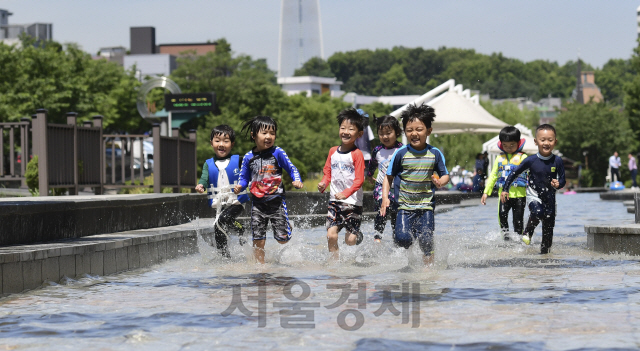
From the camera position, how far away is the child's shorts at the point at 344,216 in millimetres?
8641

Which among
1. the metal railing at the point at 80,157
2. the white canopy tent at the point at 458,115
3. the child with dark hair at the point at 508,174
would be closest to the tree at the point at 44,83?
the white canopy tent at the point at 458,115

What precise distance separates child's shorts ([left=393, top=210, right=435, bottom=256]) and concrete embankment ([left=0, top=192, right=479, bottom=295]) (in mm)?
2724

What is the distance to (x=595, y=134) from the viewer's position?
65.2 metres

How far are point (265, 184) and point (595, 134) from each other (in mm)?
60793

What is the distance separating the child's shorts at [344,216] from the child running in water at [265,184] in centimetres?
47

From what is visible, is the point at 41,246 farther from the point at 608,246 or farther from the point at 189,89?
the point at 189,89

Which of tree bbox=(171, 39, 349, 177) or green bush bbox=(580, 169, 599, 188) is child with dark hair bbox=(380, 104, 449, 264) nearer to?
tree bbox=(171, 39, 349, 177)

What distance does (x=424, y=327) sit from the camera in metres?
4.76

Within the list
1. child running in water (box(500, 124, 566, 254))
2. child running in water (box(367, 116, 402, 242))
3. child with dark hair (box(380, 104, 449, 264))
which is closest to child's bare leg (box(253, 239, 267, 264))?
child with dark hair (box(380, 104, 449, 264))

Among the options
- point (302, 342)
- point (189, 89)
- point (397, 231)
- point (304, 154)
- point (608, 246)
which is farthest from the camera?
point (189, 89)

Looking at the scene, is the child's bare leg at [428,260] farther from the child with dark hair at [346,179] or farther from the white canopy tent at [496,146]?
the white canopy tent at [496,146]

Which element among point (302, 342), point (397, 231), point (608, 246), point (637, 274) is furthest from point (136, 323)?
point (608, 246)

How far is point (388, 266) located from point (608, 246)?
9.55ft

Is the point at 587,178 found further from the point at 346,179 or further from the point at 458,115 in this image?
the point at 346,179
